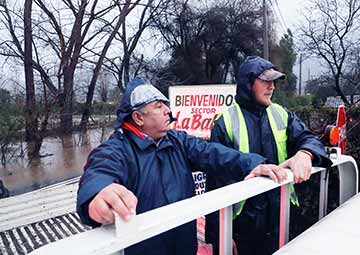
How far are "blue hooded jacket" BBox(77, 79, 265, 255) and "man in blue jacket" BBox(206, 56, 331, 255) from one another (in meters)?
0.19

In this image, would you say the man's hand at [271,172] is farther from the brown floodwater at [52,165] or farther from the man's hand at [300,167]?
the brown floodwater at [52,165]

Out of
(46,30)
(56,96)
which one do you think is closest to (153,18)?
(46,30)

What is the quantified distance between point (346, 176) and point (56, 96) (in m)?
7.14

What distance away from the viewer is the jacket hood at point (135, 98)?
51.8 inches

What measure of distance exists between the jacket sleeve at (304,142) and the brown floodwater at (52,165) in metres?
5.61

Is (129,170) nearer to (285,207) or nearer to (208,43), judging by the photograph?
(285,207)

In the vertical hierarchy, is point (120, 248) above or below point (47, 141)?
above

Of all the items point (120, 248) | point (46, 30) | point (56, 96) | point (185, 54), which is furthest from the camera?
point (185, 54)

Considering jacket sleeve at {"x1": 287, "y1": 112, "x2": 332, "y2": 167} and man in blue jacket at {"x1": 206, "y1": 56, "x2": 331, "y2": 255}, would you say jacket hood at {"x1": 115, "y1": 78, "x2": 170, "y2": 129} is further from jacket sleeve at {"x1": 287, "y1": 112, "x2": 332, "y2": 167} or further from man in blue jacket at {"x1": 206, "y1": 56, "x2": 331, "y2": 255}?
jacket sleeve at {"x1": 287, "y1": 112, "x2": 332, "y2": 167}

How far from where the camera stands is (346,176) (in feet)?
5.49

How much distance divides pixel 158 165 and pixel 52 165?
6240 millimetres

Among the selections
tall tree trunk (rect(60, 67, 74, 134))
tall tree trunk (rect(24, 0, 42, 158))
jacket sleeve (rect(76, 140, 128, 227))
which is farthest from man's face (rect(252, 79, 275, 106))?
tall tree trunk (rect(60, 67, 74, 134))

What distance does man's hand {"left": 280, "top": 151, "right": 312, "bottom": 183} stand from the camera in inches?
48.8

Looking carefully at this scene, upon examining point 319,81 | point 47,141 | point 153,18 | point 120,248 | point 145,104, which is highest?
point 153,18
